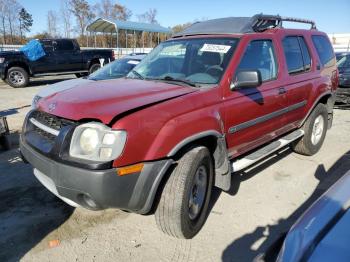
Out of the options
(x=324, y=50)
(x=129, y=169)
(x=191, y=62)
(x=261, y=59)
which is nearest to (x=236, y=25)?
(x=261, y=59)

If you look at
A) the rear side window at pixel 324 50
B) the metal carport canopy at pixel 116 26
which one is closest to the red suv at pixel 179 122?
the rear side window at pixel 324 50

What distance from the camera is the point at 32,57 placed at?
14703mm

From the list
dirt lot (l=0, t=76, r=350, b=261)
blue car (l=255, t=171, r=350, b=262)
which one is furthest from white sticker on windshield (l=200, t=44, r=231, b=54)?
blue car (l=255, t=171, r=350, b=262)

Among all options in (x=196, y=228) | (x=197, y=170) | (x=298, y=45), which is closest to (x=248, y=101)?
(x=197, y=170)

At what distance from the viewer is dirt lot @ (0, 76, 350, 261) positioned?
3080 millimetres

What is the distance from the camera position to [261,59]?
165 inches

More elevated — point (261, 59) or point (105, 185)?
point (261, 59)

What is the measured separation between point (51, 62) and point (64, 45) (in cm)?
103

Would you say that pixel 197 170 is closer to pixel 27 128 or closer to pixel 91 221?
pixel 91 221

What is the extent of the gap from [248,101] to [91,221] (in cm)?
217

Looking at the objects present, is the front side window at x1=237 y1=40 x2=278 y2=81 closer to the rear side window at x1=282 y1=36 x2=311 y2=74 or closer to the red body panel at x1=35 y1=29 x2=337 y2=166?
the red body panel at x1=35 y1=29 x2=337 y2=166

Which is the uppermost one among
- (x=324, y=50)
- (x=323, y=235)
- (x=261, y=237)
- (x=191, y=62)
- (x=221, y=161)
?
(x=324, y=50)

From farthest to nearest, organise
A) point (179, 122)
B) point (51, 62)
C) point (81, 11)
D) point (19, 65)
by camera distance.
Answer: point (81, 11)
point (51, 62)
point (19, 65)
point (179, 122)

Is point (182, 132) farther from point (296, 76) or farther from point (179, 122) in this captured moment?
point (296, 76)
